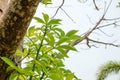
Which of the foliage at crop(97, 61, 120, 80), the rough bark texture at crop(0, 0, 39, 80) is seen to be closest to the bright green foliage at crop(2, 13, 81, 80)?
the rough bark texture at crop(0, 0, 39, 80)

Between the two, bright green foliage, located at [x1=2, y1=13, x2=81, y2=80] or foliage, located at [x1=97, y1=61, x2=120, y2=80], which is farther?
foliage, located at [x1=97, y1=61, x2=120, y2=80]

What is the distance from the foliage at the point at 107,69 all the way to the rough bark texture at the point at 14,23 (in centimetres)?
862

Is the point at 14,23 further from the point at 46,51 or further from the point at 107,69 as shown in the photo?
the point at 107,69

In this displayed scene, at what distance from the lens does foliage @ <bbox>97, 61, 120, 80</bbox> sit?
29.9ft

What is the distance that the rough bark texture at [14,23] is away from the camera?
0.73m

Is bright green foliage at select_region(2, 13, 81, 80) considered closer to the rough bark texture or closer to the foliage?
the rough bark texture

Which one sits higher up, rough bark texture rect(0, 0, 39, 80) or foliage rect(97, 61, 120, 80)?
rough bark texture rect(0, 0, 39, 80)

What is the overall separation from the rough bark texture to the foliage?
28.3 ft

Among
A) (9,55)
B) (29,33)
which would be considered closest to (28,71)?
(9,55)

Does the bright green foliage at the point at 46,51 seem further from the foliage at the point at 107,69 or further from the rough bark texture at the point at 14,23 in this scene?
the foliage at the point at 107,69

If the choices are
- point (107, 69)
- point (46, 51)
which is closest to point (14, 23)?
point (46, 51)

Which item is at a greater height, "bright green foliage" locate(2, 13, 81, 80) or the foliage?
"bright green foliage" locate(2, 13, 81, 80)

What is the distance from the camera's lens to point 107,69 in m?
9.20

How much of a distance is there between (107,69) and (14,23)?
8.71 m
